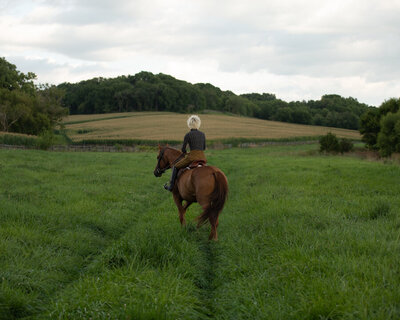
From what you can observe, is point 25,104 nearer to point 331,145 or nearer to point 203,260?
point 331,145

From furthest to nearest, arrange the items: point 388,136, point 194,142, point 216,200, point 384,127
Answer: point 384,127 < point 388,136 < point 194,142 < point 216,200

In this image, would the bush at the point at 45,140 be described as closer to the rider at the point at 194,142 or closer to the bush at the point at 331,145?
the bush at the point at 331,145

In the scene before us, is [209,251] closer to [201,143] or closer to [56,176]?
[201,143]

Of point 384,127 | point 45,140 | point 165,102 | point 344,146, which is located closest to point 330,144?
point 344,146

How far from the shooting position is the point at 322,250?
519 cm

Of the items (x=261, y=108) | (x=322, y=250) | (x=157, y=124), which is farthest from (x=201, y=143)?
(x=261, y=108)

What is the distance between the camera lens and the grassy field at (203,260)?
3.75 metres

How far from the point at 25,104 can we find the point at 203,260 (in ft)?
175

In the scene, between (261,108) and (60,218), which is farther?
(261,108)

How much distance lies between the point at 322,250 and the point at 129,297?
10.3 feet

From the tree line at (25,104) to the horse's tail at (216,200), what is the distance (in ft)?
139

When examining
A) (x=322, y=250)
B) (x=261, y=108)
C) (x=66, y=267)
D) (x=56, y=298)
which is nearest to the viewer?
(x=56, y=298)

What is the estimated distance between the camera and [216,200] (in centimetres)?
693

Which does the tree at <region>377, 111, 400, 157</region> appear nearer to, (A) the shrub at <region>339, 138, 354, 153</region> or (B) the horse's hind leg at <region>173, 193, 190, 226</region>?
(A) the shrub at <region>339, 138, 354, 153</region>
